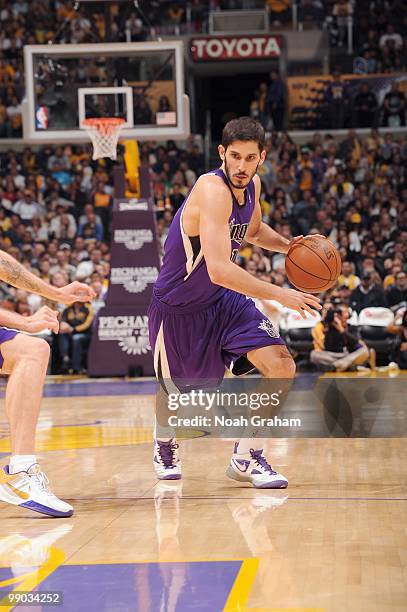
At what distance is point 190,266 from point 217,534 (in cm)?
174

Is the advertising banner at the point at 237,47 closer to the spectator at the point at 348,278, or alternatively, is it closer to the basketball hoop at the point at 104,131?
the spectator at the point at 348,278

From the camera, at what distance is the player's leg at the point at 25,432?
4559mm

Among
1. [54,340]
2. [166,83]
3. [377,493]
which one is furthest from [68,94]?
[377,493]

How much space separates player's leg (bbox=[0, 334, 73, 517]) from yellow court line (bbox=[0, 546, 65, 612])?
0.69 meters

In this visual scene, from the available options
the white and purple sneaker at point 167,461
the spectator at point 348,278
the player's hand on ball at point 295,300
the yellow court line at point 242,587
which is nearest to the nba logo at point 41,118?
the spectator at point 348,278

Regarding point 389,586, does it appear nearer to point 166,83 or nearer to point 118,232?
point 118,232

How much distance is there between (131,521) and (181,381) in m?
1.24

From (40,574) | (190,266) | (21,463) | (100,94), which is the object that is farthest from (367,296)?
(40,574)

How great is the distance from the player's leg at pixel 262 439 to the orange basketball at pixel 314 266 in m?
0.39

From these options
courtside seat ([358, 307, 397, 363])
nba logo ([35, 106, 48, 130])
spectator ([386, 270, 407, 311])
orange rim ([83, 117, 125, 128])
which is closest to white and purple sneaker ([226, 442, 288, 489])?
courtside seat ([358, 307, 397, 363])

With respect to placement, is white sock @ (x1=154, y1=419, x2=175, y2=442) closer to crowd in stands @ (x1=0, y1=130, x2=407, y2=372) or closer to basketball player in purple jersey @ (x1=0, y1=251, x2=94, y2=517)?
basketball player in purple jersey @ (x1=0, y1=251, x2=94, y2=517)

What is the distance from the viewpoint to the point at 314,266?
5.33 m

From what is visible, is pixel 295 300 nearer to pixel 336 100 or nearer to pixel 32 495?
pixel 32 495

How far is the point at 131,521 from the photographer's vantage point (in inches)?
175
